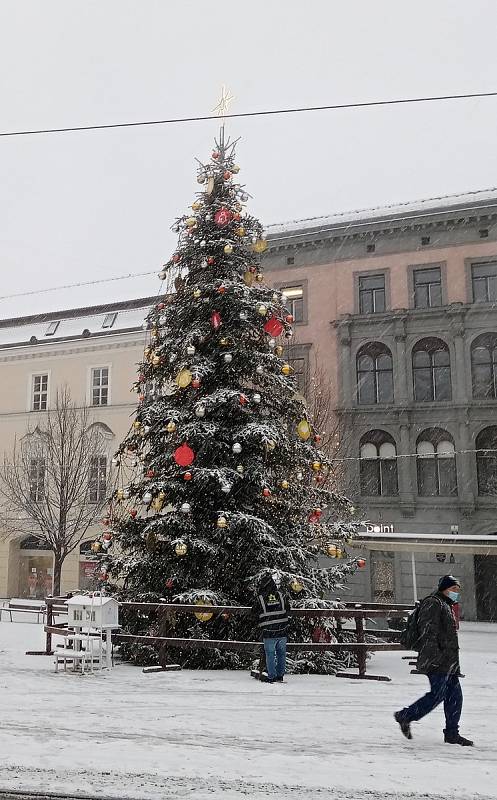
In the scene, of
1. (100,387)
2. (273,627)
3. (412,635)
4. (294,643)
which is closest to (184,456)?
(273,627)

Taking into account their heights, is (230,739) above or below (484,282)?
below

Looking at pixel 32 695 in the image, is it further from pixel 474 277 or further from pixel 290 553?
pixel 474 277

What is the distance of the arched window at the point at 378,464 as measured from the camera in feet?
100

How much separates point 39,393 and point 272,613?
2630 cm

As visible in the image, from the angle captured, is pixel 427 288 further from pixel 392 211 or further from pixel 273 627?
pixel 273 627

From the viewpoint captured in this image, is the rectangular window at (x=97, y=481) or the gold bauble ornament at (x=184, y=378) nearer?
the gold bauble ornament at (x=184, y=378)

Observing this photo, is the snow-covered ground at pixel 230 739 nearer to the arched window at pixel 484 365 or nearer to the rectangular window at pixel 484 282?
the arched window at pixel 484 365

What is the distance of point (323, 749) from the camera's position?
6.89m

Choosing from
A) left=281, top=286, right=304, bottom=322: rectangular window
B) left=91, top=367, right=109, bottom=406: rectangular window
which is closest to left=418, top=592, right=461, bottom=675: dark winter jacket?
left=281, top=286, right=304, bottom=322: rectangular window

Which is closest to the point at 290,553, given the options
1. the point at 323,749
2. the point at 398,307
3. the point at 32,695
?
the point at 32,695

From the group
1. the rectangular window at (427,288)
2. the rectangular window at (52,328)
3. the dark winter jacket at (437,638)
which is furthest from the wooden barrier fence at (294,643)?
the rectangular window at (52,328)

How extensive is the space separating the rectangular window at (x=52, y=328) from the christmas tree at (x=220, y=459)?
23.3 m

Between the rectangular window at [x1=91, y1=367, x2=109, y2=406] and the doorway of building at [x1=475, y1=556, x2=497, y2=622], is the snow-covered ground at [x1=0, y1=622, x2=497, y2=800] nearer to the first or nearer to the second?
the doorway of building at [x1=475, y1=556, x2=497, y2=622]

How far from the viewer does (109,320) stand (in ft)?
114
